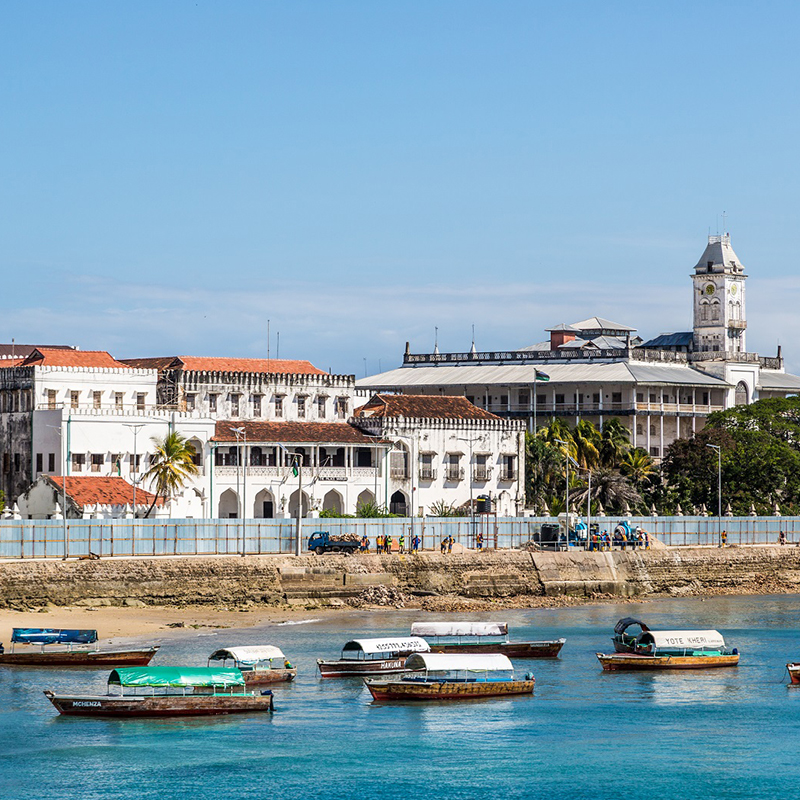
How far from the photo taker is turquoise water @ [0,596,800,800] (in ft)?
154

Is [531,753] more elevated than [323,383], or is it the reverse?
[323,383]

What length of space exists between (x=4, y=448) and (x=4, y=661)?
3955 cm

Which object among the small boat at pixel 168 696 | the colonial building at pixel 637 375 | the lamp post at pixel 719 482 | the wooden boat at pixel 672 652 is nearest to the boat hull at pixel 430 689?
the small boat at pixel 168 696

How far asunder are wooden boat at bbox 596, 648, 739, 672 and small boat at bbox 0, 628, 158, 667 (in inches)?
740

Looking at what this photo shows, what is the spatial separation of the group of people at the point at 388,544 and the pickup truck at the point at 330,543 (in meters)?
0.97

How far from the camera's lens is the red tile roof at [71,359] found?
10356 centimetres

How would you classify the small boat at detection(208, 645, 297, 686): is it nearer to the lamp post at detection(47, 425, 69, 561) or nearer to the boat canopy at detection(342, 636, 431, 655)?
the boat canopy at detection(342, 636, 431, 655)

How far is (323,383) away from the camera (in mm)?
115438

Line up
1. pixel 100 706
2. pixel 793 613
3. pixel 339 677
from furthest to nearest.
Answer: pixel 793 613
pixel 339 677
pixel 100 706

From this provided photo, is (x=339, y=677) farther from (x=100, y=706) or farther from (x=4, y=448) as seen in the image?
(x=4, y=448)

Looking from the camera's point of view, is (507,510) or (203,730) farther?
(507,510)

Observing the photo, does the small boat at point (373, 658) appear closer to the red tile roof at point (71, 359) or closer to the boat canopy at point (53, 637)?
the boat canopy at point (53, 637)

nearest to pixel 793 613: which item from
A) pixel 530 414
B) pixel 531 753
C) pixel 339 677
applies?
pixel 339 677

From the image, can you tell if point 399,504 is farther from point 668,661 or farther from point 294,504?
point 668,661
